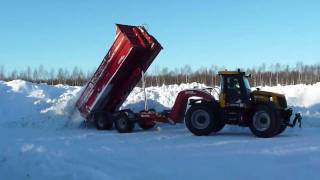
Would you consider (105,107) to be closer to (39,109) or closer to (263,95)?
(39,109)

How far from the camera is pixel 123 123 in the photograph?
1909cm

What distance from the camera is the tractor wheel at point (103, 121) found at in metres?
19.9

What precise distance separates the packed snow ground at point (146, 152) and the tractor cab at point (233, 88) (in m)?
1.04

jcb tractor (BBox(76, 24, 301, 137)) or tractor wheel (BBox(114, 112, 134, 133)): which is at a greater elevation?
jcb tractor (BBox(76, 24, 301, 137))

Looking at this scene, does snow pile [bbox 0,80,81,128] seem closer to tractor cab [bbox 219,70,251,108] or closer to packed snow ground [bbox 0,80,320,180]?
packed snow ground [bbox 0,80,320,180]

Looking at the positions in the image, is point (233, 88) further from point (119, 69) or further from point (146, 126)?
point (119, 69)

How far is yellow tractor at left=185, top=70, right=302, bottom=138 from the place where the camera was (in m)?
16.5

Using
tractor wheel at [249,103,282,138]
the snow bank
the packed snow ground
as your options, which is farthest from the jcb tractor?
the snow bank

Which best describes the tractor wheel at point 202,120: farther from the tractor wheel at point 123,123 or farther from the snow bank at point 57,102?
the snow bank at point 57,102

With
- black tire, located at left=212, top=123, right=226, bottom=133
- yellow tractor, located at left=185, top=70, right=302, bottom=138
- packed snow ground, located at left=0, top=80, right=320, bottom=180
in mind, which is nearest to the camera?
packed snow ground, located at left=0, top=80, right=320, bottom=180

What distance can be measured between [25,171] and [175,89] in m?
15.9

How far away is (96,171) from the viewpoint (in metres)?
10.7

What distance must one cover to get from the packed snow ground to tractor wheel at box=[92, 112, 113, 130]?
0.42 m

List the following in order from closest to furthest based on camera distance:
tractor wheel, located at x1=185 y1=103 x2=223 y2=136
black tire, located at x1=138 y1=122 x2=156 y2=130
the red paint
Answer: tractor wheel, located at x1=185 y1=103 x2=223 y2=136
the red paint
black tire, located at x1=138 y1=122 x2=156 y2=130
